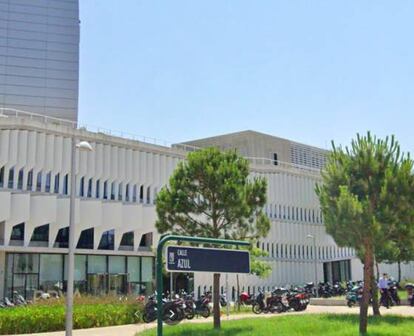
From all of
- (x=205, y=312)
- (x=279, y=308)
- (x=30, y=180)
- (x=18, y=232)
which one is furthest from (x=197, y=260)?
(x=30, y=180)

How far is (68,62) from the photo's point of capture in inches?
3666

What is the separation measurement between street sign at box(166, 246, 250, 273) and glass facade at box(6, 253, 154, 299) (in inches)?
957

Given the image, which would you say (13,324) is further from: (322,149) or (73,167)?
(322,149)

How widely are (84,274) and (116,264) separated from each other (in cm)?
250

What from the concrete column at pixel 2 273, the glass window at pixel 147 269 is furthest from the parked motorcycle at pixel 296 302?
the concrete column at pixel 2 273

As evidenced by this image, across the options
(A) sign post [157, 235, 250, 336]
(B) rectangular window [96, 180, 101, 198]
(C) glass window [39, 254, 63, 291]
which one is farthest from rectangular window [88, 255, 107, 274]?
(A) sign post [157, 235, 250, 336]

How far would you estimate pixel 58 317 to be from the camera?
67.4 feet

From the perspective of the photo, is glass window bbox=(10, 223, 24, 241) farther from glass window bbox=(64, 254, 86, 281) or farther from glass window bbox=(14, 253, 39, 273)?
glass window bbox=(64, 254, 86, 281)

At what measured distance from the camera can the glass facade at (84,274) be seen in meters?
35.0

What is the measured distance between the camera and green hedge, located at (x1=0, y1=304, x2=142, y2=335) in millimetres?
→ 19578

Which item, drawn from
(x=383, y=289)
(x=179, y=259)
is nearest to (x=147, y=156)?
(x=383, y=289)

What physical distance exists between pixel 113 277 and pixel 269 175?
17307mm

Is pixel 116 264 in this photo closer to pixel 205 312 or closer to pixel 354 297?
pixel 205 312

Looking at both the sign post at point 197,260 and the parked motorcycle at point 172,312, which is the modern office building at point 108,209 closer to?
the parked motorcycle at point 172,312
